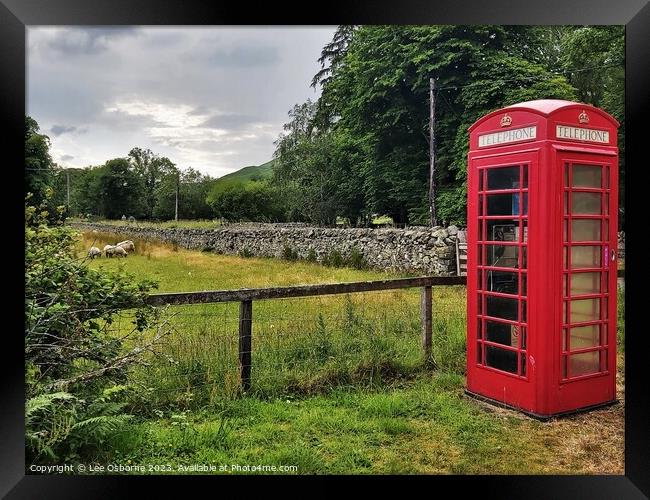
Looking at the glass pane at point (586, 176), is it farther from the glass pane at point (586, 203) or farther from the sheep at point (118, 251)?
the sheep at point (118, 251)

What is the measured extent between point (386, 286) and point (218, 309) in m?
1.96

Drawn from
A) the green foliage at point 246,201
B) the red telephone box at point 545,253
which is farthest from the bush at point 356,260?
the red telephone box at point 545,253

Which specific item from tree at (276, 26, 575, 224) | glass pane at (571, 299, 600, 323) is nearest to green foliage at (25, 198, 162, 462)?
glass pane at (571, 299, 600, 323)

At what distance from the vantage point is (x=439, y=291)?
5.00 meters

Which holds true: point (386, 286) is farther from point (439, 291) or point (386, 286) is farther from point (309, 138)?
point (309, 138)

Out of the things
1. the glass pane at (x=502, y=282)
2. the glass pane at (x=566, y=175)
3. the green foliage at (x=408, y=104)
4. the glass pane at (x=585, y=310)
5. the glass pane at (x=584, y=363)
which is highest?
the green foliage at (x=408, y=104)

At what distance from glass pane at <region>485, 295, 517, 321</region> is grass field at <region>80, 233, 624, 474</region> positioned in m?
0.62

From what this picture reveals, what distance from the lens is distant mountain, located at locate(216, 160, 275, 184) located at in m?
4.58

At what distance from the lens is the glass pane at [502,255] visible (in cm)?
312

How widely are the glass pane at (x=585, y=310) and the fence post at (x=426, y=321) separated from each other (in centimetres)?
120

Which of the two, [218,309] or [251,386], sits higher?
[218,309]

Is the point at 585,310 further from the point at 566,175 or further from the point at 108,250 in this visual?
the point at 108,250
